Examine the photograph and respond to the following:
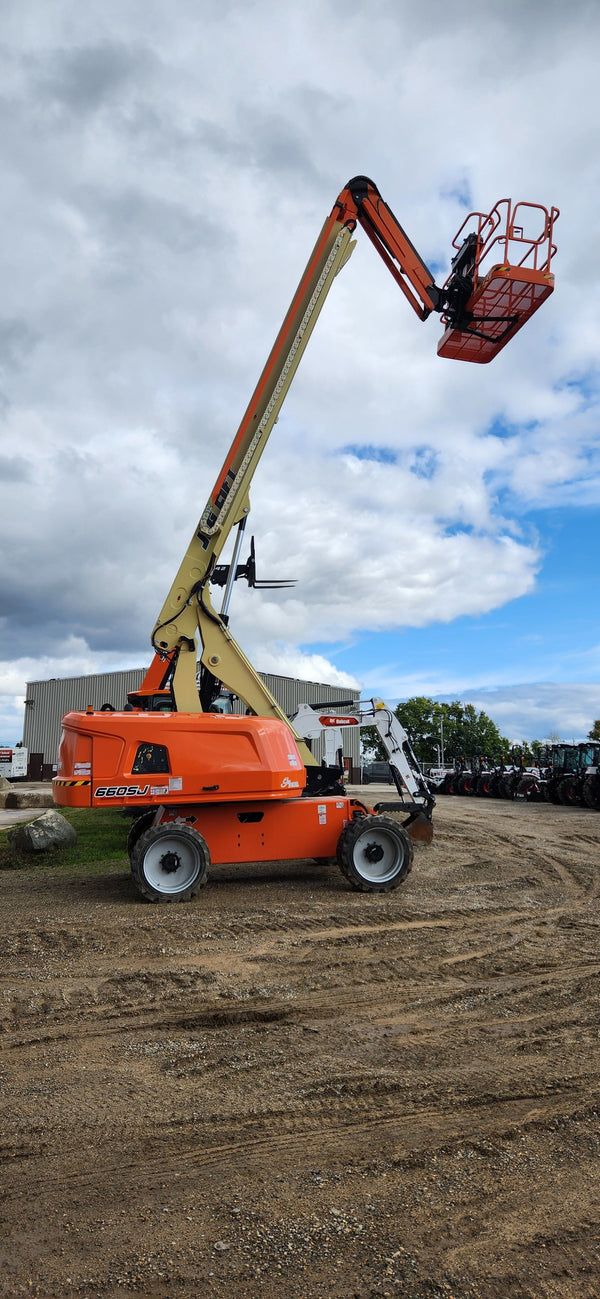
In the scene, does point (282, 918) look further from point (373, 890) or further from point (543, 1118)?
point (543, 1118)

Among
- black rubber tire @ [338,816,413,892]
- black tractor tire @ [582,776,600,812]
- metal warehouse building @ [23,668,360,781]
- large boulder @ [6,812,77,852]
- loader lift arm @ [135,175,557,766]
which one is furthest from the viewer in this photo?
metal warehouse building @ [23,668,360,781]

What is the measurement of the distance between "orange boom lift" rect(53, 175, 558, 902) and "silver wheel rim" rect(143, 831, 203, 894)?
0.02 meters

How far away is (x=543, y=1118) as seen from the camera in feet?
13.0

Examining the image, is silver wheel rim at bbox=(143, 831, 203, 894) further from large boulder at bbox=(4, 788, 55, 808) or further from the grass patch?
large boulder at bbox=(4, 788, 55, 808)

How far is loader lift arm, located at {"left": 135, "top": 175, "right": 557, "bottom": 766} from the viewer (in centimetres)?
1127

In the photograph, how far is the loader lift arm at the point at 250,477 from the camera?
11273mm

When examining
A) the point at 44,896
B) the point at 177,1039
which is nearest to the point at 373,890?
the point at 44,896

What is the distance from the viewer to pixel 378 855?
9.70 m

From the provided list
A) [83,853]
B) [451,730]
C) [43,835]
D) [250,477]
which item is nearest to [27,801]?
[43,835]

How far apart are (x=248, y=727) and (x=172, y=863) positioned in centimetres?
174

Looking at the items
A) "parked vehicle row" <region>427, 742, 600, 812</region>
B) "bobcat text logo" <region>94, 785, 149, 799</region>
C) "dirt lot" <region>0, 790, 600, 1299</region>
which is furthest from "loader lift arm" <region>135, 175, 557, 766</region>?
"parked vehicle row" <region>427, 742, 600, 812</region>

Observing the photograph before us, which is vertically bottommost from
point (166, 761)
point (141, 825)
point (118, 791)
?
point (141, 825)

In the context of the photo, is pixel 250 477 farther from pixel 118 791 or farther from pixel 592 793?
pixel 592 793

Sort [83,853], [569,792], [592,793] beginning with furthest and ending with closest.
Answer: [569,792] < [592,793] < [83,853]
